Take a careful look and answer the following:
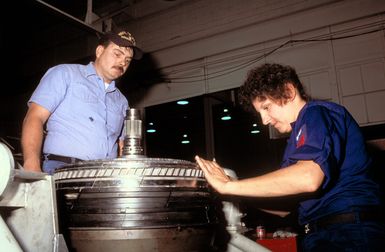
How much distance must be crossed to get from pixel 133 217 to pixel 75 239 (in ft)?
0.76

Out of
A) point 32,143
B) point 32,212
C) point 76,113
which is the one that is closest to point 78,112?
point 76,113

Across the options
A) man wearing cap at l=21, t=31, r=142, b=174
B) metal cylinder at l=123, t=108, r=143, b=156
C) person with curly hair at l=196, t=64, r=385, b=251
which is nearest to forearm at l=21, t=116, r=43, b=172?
man wearing cap at l=21, t=31, r=142, b=174

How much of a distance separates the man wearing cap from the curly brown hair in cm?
90

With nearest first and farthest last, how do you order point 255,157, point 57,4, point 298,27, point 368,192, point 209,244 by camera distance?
point 209,244
point 368,192
point 298,27
point 57,4
point 255,157

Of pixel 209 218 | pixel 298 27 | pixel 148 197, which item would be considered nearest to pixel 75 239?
pixel 148 197

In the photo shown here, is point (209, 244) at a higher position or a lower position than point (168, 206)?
lower

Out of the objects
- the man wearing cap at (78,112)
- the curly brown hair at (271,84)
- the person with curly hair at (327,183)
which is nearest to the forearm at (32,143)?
the man wearing cap at (78,112)

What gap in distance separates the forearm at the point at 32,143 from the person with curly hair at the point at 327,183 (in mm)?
798

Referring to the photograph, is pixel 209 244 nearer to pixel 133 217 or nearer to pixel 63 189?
pixel 133 217

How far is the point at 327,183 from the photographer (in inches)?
60.5

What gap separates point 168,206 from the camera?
131 centimetres

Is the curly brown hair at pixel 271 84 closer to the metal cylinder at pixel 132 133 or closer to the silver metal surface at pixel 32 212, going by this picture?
the metal cylinder at pixel 132 133

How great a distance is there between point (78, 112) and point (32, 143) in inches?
15.5

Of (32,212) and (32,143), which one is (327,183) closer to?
(32,212)
